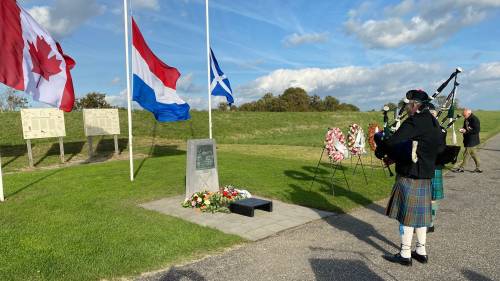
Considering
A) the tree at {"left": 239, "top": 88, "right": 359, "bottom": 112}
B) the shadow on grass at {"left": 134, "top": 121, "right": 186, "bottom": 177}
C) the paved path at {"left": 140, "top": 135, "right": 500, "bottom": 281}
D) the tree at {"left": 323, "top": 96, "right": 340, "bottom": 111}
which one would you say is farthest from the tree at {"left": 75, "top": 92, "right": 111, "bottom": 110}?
the tree at {"left": 323, "top": 96, "right": 340, "bottom": 111}

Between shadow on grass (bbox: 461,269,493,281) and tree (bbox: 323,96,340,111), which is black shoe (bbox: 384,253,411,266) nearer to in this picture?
shadow on grass (bbox: 461,269,493,281)

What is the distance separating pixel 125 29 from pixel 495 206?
1096 cm

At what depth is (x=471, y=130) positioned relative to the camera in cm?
1395

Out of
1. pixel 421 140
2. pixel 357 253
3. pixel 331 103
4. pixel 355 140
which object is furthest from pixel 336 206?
pixel 331 103

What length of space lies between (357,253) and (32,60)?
8.12m

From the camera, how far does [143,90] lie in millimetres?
11398

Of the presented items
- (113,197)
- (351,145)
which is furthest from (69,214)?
(351,145)

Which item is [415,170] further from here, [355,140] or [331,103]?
[331,103]

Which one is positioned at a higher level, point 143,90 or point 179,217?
point 143,90

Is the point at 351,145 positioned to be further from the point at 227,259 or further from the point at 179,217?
the point at 227,259

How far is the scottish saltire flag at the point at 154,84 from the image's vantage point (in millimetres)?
11336

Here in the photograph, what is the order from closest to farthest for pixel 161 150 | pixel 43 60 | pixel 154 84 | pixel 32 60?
pixel 32 60, pixel 43 60, pixel 154 84, pixel 161 150

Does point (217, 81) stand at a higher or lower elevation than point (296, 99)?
lower

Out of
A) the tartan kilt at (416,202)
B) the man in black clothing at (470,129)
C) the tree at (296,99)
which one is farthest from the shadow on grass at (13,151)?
the tree at (296,99)
